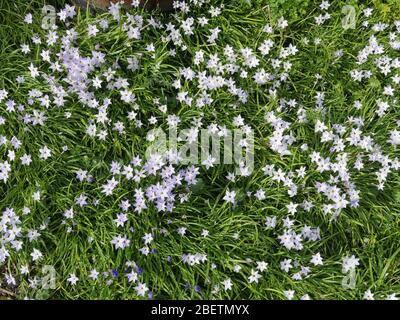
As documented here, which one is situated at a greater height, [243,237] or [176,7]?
[176,7]

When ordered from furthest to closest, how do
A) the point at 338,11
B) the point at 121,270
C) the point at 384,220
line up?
the point at 338,11 < the point at 384,220 < the point at 121,270

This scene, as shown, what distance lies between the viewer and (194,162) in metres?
3.48

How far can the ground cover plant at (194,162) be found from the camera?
128 inches

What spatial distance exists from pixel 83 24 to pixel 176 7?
2.38 ft

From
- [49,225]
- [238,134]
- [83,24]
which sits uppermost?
[83,24]

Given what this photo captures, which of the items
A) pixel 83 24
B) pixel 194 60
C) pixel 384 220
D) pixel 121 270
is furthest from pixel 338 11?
pixel 121 270

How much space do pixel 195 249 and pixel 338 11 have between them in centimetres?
236

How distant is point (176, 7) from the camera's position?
375 centimetres

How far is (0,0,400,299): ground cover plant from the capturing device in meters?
3.26

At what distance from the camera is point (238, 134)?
3586 millimetres

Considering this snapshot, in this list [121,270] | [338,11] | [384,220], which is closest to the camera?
[121,270]

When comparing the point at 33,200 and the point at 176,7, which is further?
the point at 176,7

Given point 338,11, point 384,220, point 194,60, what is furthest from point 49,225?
point 338,11
